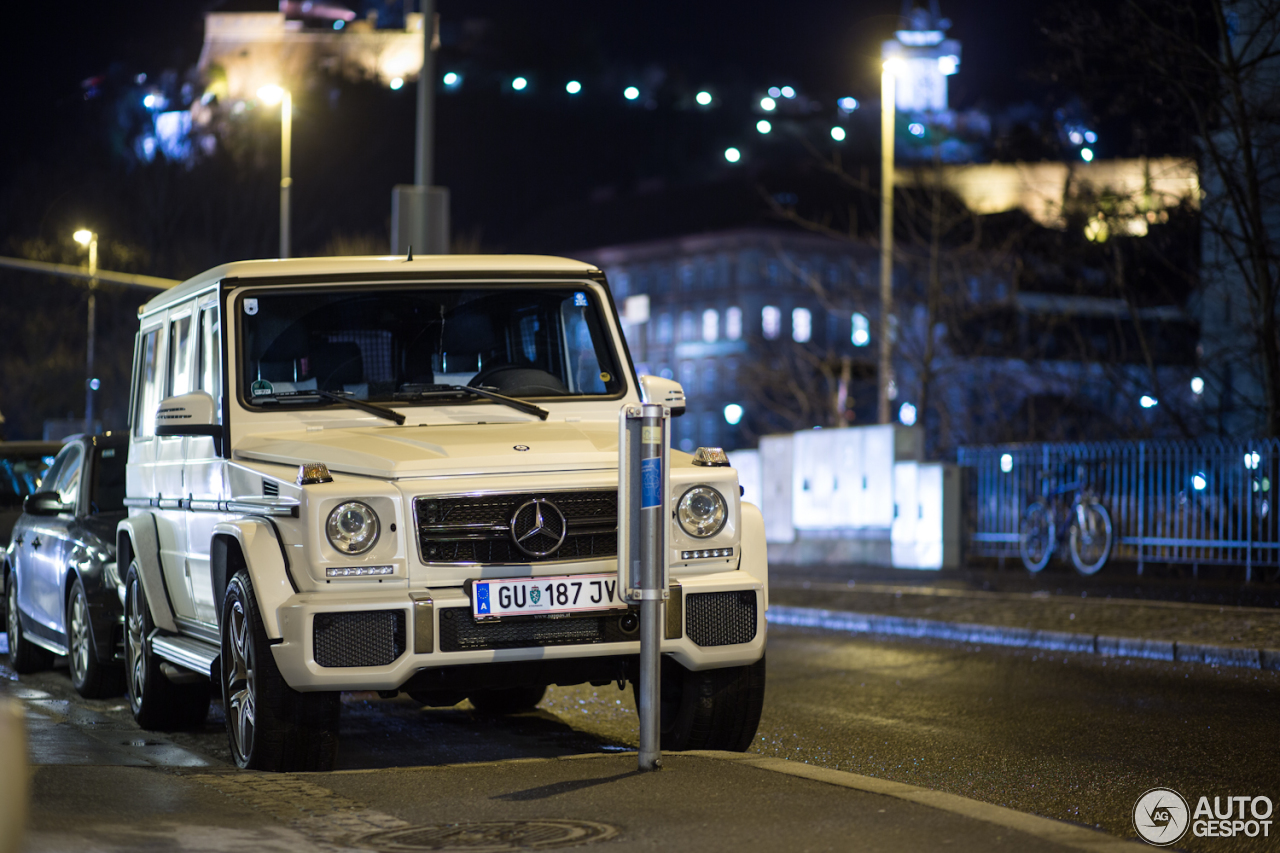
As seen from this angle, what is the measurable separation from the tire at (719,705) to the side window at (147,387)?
11.9 feet

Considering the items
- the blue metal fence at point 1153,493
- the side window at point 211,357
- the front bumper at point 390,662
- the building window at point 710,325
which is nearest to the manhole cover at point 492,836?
the front bumper at point 390,662

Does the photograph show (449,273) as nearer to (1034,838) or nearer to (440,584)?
(440,584)

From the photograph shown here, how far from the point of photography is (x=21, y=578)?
1220 cm

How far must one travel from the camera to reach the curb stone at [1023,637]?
11.9 meters

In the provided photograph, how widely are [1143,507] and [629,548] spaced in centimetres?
1559

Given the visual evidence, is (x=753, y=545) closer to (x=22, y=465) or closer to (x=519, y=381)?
(x=519, y=381)

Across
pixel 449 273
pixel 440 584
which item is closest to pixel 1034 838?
pixel 440 584

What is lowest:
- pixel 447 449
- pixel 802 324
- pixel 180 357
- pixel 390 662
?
pixel 390 662

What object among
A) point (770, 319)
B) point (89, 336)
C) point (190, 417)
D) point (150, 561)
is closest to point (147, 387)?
point (150, 561)

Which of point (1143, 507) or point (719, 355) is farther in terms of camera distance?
point (719, 355)

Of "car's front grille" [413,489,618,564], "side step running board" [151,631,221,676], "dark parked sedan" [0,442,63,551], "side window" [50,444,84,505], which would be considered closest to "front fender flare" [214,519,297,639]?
"car's front grille" [413,489,618,564]

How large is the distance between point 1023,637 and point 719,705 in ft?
24.4

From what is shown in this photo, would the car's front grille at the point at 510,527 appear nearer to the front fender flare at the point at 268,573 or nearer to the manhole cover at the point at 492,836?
the front fender flare at the point at 268,573

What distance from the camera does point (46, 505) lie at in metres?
10.8
